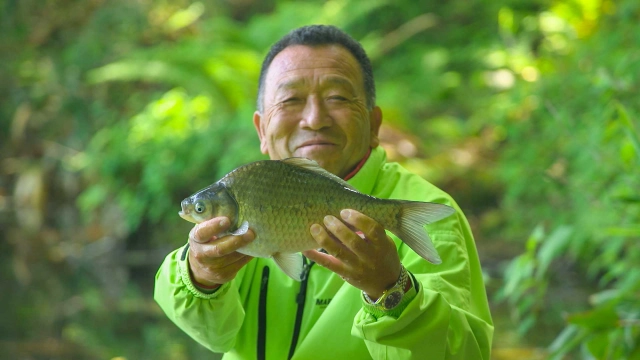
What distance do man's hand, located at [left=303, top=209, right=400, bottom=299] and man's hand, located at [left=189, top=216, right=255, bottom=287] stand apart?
17 centimetres

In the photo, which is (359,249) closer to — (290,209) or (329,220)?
(329,220)

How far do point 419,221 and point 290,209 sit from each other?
28 centimetres

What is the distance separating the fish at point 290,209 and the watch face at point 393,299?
96 mm

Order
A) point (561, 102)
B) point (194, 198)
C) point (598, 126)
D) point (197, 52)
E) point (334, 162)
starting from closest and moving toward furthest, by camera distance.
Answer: point (194, 198)
point (334, 162)
point (598, 126)
point (561, 102)
point (197, 52)

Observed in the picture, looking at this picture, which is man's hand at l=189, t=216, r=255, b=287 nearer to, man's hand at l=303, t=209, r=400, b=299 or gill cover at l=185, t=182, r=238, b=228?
gill cover at l=185, t=182, r=238, b=228

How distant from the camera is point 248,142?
7.66 m

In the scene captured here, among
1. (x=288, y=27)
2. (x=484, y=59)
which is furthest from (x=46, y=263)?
(x=484, y=59)

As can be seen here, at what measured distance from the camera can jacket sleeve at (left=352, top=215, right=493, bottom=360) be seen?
5.32 ft

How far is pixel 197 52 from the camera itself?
9547 millimetres

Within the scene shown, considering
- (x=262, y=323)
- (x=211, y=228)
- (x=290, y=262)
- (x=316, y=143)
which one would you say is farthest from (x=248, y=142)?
(x=211, y=228)

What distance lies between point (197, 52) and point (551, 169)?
4.84m

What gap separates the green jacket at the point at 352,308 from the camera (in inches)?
64.9

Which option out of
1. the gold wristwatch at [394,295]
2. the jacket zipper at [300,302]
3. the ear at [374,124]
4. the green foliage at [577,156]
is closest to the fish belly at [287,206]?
the gold wristwatch at [394,295]

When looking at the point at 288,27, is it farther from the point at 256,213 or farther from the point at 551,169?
the point at 256,213
